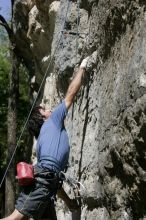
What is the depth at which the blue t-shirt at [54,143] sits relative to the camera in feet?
20.6

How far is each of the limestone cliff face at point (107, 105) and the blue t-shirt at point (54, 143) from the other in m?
0.46

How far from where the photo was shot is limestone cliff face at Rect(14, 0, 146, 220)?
516 centimetres

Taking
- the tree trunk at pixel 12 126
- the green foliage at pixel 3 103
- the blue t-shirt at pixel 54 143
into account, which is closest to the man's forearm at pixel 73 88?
the blue t-shirt at pixel 54 143

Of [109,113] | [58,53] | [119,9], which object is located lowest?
[109,113]

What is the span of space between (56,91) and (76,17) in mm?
2161

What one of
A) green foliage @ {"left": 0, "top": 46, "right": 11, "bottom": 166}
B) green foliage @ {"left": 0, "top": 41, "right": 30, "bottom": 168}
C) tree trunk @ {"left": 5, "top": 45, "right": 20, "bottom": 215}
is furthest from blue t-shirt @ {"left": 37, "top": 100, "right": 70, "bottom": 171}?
green foliage @ {"left": 0, "top": 46, "right": 11, "bottom": 166}

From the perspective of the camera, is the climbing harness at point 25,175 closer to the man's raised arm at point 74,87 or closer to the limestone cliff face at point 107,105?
the limestone cliff face at point 107,105

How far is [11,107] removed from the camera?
1541 cm

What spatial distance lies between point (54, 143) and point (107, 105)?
84 cm

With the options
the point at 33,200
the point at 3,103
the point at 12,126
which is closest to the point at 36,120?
the point at 33,200

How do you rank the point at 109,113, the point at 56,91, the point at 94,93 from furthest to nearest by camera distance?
1. the point at 56,91
2. the point at 94,93
3. the point at 109,113

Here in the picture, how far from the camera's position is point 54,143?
20.8 ft

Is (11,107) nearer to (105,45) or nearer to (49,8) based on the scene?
(49,8)

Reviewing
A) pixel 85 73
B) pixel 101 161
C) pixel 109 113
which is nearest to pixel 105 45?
pixel 85 73
